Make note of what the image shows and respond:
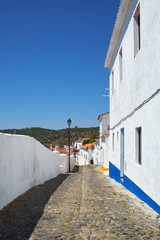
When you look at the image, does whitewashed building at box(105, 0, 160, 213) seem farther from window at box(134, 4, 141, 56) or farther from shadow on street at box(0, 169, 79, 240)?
shadow on street at box(0, 169, 79, 240)

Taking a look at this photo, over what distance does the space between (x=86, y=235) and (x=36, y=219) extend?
116cm

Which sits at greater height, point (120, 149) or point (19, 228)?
point (120, 149)

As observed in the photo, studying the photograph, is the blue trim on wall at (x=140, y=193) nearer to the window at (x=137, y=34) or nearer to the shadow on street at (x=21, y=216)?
the shadow on street at (x=21, y=216)

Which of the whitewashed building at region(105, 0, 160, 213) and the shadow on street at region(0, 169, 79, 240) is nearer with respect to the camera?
the shadow on street at region(0, 169, 79, 240)

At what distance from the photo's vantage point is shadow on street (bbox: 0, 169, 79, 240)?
11.6ft

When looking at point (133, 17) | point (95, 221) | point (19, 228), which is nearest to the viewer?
point (19, 228)

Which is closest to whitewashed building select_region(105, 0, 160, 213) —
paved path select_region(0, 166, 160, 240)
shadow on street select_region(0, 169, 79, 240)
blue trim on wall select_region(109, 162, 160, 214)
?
blue trim on wall select_region(109, 162, 160, 214)

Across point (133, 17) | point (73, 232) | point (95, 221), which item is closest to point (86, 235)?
point (73, 232)

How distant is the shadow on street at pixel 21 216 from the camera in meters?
3.53

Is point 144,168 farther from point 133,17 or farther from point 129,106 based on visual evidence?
point 133,17

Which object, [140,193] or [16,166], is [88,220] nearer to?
[140,193]

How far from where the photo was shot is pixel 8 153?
528 cm

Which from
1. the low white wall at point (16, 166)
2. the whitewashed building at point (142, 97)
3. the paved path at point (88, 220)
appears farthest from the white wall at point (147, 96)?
the low white wall at point (16, 166)

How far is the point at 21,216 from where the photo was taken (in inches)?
175
